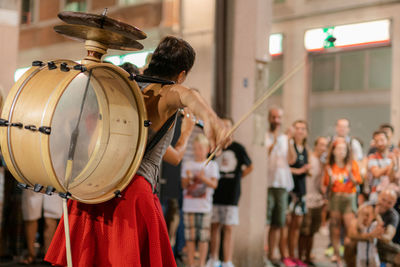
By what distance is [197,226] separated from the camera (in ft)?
17.9

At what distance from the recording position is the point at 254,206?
6.28m

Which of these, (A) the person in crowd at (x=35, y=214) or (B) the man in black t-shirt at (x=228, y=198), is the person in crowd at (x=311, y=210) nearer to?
(B) the man in black t-shirt at (x=228, y=198)

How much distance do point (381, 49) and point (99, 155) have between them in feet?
25.6

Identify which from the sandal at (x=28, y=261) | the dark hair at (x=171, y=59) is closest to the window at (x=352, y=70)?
the sandal at (x=28, y=261)

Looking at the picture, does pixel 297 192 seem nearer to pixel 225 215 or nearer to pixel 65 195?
pixel 225 215

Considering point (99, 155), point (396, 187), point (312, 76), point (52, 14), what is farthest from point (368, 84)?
point (99, 155)

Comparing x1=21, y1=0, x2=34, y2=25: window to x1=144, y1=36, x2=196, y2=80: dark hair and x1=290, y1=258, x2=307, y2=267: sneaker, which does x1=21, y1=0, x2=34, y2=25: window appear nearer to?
x1=144, y1=36, x2=196, y2=80: dark hair

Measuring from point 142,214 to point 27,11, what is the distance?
4.24 m

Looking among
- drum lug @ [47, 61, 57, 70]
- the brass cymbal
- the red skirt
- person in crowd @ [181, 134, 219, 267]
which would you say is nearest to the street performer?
the red skirt

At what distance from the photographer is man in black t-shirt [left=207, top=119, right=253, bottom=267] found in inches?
224

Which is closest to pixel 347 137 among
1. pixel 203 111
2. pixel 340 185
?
pixel 340 185

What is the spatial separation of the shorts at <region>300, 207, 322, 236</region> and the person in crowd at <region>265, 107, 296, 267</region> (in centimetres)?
28

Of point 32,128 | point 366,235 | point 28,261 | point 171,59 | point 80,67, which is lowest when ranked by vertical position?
point 28,261

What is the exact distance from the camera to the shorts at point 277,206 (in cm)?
628
